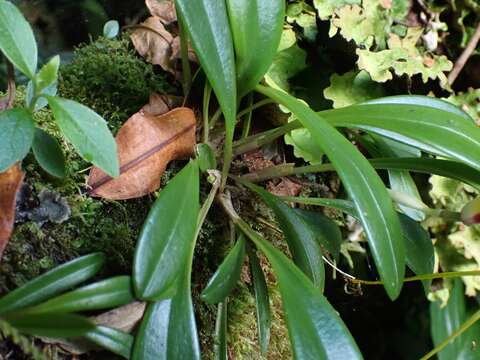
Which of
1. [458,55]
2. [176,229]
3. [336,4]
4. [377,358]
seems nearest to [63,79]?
[176,229]

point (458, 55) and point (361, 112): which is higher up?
point (361, 112)

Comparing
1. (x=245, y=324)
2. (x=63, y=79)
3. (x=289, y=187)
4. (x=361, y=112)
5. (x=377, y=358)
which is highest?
(x=63, y=79)

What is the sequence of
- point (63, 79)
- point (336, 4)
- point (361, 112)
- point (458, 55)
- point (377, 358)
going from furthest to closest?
point (377, 358), point (458, 55), point (336, 4), point (63, 79), point (361, 112)

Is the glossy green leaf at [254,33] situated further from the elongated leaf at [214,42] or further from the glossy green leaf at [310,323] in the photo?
the glossy green leaf at [310,323]

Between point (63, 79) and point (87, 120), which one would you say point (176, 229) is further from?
point (63, 79)

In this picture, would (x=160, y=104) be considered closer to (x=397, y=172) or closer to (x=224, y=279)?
(x=224, y=279)

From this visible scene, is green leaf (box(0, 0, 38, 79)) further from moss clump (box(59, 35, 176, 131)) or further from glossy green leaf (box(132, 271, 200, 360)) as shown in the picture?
glossy green leaf (box(132, 271, 200, 360))

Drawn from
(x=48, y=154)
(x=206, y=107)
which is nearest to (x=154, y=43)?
(x=206, y=107)
